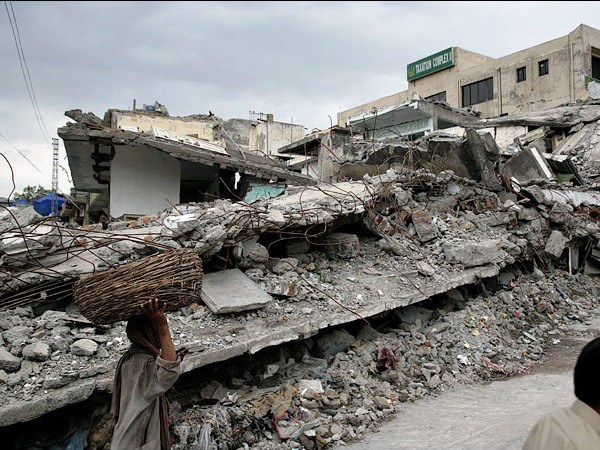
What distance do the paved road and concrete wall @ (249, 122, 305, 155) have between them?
73.5 feet

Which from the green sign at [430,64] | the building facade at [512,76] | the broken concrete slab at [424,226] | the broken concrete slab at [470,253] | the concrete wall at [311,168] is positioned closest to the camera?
the broken concrete slab at [470,253]

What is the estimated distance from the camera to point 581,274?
9102 millimetres

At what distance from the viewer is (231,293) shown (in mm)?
4938

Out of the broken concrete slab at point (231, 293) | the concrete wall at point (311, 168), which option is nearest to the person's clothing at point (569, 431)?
the broken concrete slab at point (231, 293)

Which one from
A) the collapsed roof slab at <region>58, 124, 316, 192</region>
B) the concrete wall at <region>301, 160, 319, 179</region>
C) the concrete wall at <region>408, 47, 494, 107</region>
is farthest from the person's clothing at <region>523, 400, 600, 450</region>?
the concrete wall at <region>408, 47, 494, 107</region>

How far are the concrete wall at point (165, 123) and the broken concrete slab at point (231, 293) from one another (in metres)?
13.4

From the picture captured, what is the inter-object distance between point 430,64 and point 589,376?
31399 millimetres

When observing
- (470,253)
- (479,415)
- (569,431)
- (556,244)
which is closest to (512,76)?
(556,244)

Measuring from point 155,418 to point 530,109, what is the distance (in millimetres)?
26337

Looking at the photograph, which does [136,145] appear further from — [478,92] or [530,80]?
[478,92]

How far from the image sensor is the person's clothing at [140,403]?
2.59 meters

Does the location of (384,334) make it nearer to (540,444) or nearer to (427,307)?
(427,307)

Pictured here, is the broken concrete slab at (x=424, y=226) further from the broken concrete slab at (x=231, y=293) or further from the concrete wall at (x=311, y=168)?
the concrete wall at (x=311, y=168)

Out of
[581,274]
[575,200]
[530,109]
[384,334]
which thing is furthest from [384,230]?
[530,109]
